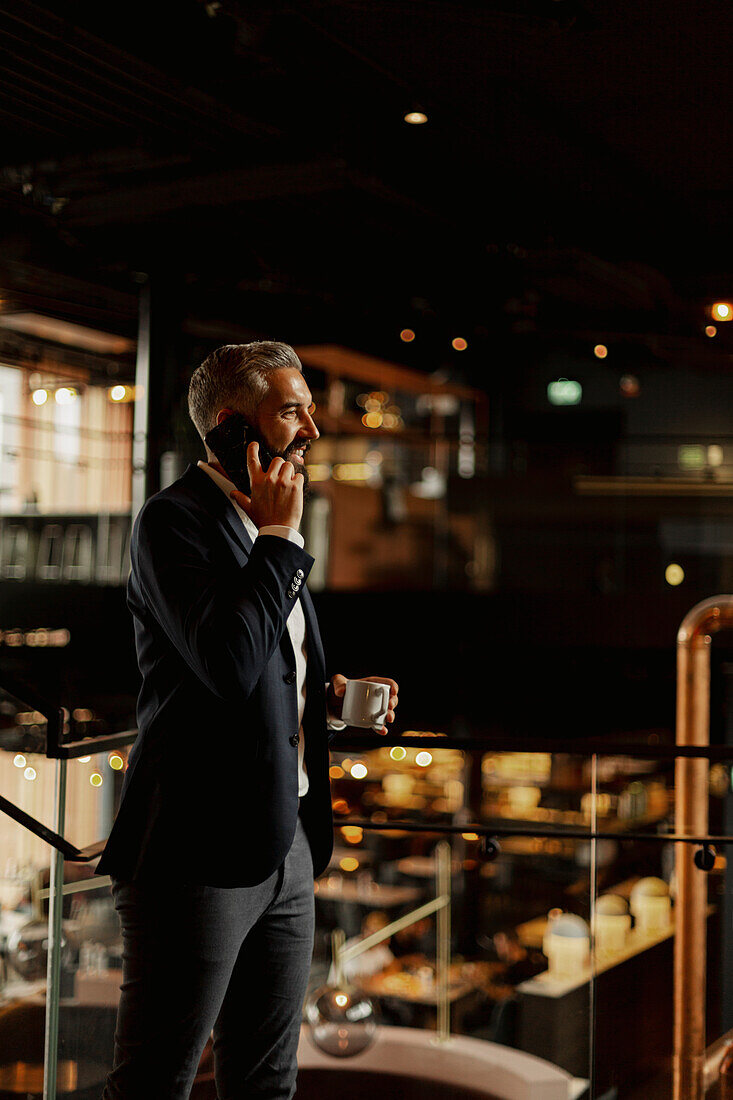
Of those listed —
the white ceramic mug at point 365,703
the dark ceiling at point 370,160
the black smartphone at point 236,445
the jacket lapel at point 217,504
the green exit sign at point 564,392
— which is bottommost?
the white ceramic mug at point 365,703

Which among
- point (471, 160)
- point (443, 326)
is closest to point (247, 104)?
point (471, 160)

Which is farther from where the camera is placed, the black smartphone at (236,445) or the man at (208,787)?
the black smartphone at (236,445)

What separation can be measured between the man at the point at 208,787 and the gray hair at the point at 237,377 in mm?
79

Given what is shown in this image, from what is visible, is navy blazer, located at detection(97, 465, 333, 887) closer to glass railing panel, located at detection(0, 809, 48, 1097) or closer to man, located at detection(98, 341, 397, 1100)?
man, located at detection(98, 341, 397, 1100)

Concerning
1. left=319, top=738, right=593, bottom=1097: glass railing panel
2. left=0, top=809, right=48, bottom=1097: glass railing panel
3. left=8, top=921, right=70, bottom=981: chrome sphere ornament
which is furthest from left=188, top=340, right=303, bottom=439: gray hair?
left=8, top=921, right=70, bottom=981: chrome sphere ornament

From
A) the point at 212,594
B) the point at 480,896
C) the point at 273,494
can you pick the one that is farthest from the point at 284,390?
the point at 480,896

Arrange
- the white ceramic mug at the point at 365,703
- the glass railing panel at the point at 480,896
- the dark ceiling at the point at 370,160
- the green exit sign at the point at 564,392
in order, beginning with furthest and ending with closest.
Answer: the green exit sign at the point at 564,392, the dark ceiling at the point at 370,160, the glass railing panel at the point at 480,896, the white ceramic mug at the point at 365,703

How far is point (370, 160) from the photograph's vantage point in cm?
557

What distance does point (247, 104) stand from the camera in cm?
519

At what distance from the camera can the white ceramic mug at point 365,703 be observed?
6.08ft

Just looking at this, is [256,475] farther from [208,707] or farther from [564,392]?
[564,392]

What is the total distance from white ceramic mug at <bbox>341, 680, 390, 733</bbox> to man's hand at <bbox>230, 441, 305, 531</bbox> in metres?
0.39

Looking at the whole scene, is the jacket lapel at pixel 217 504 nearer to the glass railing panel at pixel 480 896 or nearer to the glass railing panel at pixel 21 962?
the glass railing panel at pixel 480 896

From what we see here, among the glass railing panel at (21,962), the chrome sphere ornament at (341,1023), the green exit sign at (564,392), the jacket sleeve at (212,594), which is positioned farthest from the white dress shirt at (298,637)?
the green exit sign at (564,392)
